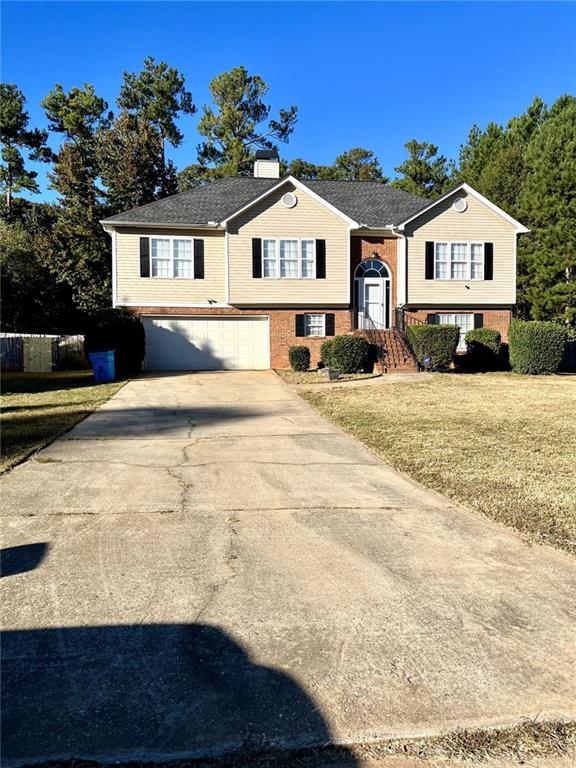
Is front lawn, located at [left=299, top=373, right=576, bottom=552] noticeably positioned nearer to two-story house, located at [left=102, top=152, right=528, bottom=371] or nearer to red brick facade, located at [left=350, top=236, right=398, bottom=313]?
two-story house, located at [left=102, top=152, right=528, bottom=371]

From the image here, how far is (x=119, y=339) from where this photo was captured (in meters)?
19.1

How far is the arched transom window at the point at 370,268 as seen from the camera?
23.4m

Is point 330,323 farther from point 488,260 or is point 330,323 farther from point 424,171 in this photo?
point 424,171

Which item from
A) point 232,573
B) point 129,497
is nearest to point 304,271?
point 129,497

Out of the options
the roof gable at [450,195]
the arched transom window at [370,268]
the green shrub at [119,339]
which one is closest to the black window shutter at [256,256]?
the arched transom window at [370,268]

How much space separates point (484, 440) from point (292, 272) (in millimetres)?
14932

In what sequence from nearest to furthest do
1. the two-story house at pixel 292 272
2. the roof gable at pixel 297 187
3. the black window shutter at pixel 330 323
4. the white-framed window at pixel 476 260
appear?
the roof gable at pixel 297 187 → the two-story house at pixel 292 272 → the black window shutter at pixel 330 323 → the white-framed window at pixel 476 260

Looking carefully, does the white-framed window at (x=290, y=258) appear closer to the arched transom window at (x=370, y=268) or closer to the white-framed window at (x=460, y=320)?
the arched transom window at (x=370, y=268)

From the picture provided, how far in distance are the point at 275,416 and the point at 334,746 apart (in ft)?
29.7

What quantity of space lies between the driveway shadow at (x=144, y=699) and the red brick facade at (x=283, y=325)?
1946 centimetres

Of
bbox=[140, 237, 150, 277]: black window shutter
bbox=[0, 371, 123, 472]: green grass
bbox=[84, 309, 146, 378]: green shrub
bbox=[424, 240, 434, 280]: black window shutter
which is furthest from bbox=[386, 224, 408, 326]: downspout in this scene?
bbox=[0, 371, 123, 472]: green grass

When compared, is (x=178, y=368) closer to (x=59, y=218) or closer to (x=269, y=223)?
(x=269, y=223)

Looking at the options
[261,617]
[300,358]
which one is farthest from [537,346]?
[261,617]

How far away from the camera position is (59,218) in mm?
33281
